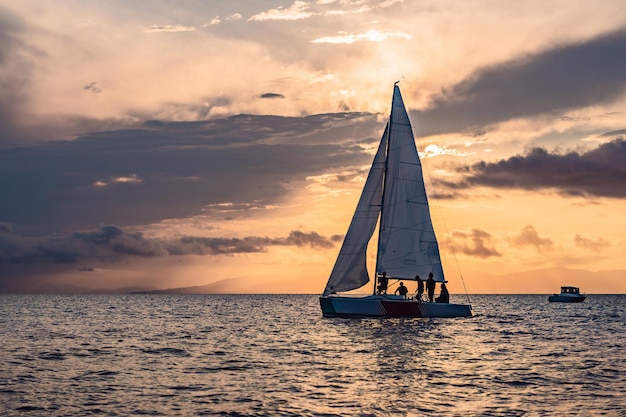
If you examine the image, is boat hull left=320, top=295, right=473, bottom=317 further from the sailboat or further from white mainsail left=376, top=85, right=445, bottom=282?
white mainsail left=376, top=85, right=445, bottom=282

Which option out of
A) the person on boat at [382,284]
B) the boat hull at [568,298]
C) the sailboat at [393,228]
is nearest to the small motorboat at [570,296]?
the boat hull at [568,298]

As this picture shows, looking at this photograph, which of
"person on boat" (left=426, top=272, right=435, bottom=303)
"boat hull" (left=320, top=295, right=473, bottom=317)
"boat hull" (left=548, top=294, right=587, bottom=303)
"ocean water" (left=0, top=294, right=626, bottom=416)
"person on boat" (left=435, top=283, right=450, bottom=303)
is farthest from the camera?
"boat hull" (left=548, top=294, right=587, bottom=303)

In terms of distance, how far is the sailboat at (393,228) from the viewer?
208ft

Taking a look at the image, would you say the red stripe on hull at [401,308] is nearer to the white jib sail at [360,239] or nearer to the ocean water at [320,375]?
the white jib sail at [360,239]

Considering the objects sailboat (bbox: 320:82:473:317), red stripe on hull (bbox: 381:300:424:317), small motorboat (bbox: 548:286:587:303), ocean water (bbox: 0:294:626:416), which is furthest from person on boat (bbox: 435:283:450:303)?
small motorboat (bbox: 548:286:587:303)

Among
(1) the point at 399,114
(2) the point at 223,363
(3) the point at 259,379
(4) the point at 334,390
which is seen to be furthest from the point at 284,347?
(1) the point at 399,114

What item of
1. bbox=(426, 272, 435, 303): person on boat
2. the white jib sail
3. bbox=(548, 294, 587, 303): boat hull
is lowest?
bbox=(548, 294, 587, 303): boat hull

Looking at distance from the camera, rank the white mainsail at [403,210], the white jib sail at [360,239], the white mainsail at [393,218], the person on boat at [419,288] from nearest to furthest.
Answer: the person on boat at [419,288]
the white jib sail at [360,239]
the white mainsail at [393,218]
the white mainsail at [403,210]

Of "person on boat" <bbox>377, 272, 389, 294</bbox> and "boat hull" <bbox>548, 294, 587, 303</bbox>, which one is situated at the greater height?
"person on boat" <bbox>377, 272, 389, 294</bbox>

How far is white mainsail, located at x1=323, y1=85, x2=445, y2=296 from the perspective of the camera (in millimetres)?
63562

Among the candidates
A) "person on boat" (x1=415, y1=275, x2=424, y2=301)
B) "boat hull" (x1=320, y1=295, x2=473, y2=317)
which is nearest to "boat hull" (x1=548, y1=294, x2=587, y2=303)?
"person on boat" (x1=415, y1=275, x2=424, y2=301)

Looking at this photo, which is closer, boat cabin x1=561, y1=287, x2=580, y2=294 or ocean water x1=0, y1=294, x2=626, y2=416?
ocean water x1=0, y1=294, x2=626, y2=416

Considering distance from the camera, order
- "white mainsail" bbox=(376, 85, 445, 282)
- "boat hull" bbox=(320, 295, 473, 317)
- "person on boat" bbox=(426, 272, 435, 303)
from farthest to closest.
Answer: "person on boat" bbox=(426, 272, 435, 303)
"white mainsail" bbox=(376, 85, 445, 282)
"boat hull" bbox=(320, 295, 473, 317)

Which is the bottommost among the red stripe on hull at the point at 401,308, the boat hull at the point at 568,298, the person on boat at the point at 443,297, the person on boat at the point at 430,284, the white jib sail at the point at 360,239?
the boat hull at the point at 568,298
